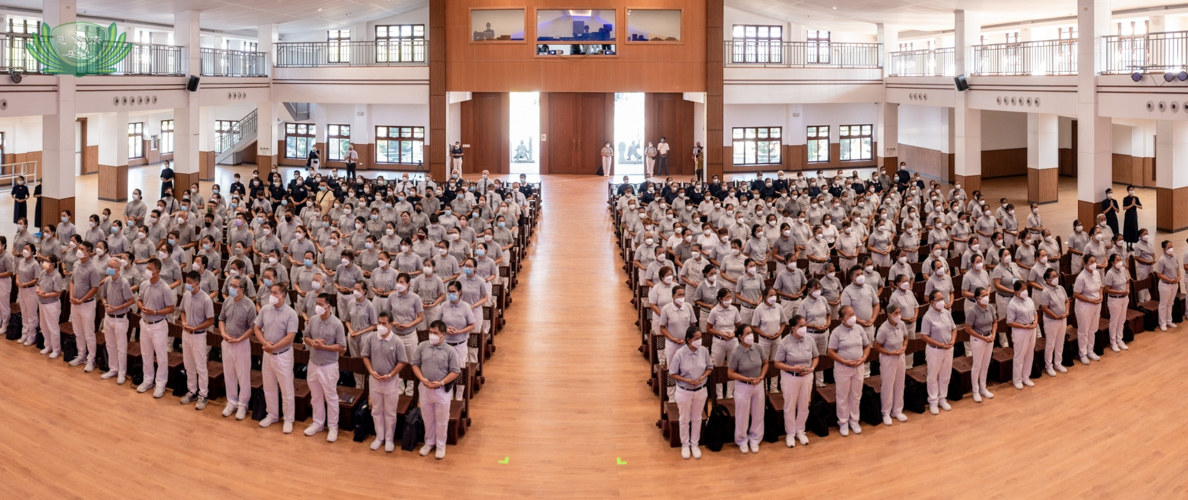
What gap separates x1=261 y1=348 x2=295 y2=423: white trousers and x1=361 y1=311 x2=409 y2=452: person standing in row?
111 cm

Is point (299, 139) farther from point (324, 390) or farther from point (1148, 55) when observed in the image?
point (1148, 55)

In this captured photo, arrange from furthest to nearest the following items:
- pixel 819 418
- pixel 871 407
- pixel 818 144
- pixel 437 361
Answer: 1. pixel 818 144
2. pixel 871 407
3. pixel 819 418
4. pixel 437 361

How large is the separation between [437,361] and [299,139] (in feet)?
111

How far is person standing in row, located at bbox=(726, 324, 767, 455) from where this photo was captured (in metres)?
10.2

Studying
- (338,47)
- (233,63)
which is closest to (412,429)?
(233,63)

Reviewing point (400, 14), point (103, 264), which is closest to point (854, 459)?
point (103, 264)

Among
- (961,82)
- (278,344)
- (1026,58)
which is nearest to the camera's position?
(278,344)

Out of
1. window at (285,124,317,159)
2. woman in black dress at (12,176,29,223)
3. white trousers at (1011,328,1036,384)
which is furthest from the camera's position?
window at (285,124,317,159)

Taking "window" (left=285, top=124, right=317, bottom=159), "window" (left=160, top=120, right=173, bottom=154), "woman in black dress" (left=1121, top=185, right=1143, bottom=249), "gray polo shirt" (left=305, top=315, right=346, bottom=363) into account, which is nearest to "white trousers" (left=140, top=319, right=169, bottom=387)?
"gray polo shirt" (left=305, top=315, right=346, bottom=363)

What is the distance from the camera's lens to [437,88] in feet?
109

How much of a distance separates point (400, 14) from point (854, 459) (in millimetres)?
31854

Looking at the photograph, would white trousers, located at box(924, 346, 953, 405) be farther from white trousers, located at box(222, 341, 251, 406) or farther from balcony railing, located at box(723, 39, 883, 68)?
balcony railing, located at box(723, 39, 883, 68)

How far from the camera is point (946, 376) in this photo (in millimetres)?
11602

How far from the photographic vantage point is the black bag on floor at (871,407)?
11188 mm
